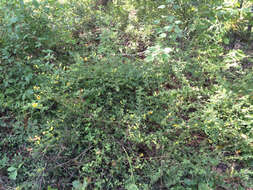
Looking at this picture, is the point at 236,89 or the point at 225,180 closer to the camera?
the point at 225,180

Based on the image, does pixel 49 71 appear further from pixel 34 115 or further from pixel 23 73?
pixel 34 115

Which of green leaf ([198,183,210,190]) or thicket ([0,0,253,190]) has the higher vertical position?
thicket ([0,0,253,190])

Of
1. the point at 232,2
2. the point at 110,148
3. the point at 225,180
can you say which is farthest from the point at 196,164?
the point at 232,2

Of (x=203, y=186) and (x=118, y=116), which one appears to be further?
(x=118, y=116)

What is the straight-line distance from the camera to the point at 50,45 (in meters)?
2.85

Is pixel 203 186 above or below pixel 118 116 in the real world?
below

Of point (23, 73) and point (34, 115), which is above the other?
point (23, 73)

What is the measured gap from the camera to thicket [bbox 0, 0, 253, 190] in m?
1.91

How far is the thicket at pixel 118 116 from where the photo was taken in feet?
6.26

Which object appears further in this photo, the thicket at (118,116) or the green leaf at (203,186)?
the thicket at (118,116)

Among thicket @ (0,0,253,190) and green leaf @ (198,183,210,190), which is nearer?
green leaf @ (198,183,210,190)

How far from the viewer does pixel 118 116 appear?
7.47ft

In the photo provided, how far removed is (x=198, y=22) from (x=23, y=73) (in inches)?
108

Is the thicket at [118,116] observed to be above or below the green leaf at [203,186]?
above
